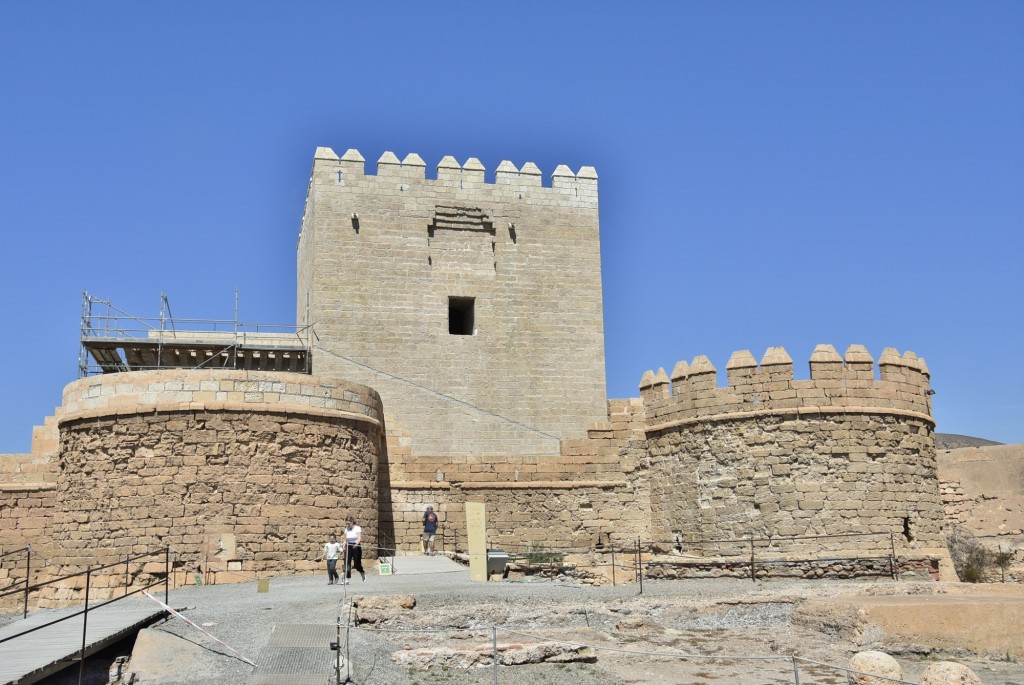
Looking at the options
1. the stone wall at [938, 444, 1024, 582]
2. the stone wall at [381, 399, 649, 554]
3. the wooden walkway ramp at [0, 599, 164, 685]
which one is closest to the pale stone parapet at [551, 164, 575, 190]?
the stone wall at [381, 399, 649, 554]

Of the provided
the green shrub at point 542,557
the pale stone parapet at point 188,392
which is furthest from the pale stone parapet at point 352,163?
the green shrub at point 542,557

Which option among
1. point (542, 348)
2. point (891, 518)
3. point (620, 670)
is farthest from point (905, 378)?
point (620, 670)

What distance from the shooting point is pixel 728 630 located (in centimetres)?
1148

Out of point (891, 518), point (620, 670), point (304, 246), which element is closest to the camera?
point (620, 670)

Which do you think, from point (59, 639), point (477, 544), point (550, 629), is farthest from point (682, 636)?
point (59, 639)

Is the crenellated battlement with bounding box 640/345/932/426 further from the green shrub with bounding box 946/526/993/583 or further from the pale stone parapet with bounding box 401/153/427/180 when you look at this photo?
the pale stone parapet with bounding box 401/153/427/180

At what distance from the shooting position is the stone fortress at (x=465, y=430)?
48.0 ft

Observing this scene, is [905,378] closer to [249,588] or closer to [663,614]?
[663,614]

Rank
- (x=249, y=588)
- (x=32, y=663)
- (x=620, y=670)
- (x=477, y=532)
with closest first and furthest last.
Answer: (x=32, y=663), (x=620, y=670), (x=249, y=588), (x=477, y=532)

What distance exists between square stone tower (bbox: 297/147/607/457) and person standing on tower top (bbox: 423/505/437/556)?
2474 mm

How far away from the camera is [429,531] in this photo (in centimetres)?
1769

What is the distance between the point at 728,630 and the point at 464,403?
10.1 meters

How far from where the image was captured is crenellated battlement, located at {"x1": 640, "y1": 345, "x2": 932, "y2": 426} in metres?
16.9

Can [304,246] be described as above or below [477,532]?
above
